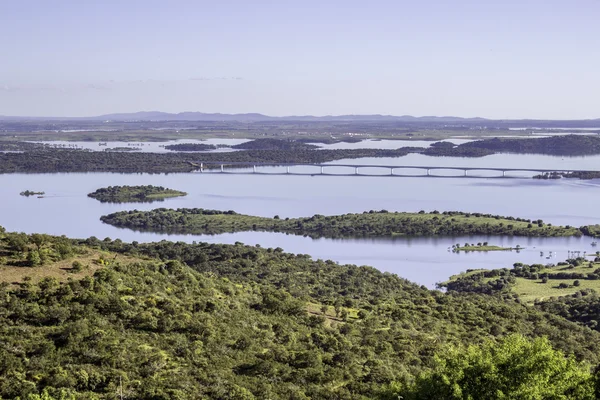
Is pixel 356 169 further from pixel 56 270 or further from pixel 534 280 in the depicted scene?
pixel 56 270

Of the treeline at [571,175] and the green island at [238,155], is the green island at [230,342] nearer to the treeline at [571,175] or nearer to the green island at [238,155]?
the treeline at [571,175]

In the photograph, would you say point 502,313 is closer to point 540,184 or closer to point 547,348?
point 547,348

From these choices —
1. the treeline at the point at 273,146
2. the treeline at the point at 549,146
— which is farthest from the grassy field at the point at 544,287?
the treeline at the point at 549,146

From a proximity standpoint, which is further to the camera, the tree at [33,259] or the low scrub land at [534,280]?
the low scrub land at [534,280]

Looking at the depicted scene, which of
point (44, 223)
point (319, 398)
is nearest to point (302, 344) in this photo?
point (319, 398)

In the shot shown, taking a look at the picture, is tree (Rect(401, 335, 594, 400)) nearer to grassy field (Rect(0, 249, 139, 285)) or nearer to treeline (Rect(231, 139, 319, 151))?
grassy field (Rect(0, 249, 139, 285))

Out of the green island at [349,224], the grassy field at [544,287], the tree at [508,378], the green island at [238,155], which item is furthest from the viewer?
the green island at [238,155]

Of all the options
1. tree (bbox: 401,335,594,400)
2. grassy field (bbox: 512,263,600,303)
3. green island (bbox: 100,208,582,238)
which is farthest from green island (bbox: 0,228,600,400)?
green island (bbox: 100,208,582,238)
